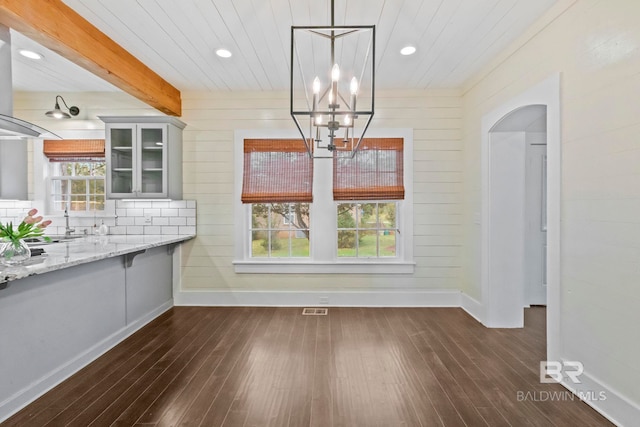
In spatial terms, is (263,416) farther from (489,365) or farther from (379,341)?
(489,365)

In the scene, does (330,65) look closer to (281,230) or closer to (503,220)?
(281,230)

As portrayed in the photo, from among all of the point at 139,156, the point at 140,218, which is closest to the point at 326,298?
the point at 140,218

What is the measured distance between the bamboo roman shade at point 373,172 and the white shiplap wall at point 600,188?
70.9 inches

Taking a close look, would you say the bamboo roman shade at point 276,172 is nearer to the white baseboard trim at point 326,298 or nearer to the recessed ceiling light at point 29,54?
the white baseboard trim at point 326,298

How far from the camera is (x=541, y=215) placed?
421 centimetres

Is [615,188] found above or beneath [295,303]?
above

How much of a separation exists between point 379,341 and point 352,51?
282 centimetres

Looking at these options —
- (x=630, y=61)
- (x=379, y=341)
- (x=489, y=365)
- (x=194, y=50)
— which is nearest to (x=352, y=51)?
(x=194, y=50)

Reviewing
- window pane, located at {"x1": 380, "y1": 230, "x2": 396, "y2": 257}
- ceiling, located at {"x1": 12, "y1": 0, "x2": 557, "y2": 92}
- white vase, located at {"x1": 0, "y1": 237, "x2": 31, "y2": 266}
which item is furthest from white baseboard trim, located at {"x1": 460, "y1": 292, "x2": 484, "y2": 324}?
white vase, located at {"x1": 0, "y1": 237, "x2": 31, "y2": 266}

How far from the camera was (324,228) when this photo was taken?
4.18m

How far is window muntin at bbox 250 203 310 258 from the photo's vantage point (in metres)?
4.30

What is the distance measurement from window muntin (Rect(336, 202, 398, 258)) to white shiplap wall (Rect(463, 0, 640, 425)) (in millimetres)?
2091

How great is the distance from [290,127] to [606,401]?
382 centimetres

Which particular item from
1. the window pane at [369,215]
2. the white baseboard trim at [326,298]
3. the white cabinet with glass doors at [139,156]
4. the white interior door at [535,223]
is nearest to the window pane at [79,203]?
the white cabinet with glass doors at [139,156]
